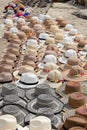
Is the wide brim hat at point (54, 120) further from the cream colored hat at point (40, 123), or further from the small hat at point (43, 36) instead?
the small hat at point (43, 36)

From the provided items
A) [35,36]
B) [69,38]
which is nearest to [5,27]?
[35,36]

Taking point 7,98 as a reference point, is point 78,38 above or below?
below

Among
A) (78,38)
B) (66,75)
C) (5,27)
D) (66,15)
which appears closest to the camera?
(66,75)

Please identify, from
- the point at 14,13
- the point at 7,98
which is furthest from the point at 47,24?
the point at 7,98

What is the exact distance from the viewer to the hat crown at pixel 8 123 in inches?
187

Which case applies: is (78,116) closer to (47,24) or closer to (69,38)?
(69,38)

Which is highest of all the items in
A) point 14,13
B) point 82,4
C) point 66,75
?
point 66,75

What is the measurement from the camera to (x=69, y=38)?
9125mm

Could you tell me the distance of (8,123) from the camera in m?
4.75

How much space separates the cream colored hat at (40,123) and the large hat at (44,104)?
0.53 meters

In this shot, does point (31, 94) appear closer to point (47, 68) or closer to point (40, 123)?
point (47, 68)

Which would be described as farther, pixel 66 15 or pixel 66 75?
pixel 66 15

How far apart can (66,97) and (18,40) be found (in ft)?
10.1

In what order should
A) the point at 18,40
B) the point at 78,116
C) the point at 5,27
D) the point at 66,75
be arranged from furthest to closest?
the point at 5,27 → the point at 18,40 → the point at 66,75 → the point at 78,116
